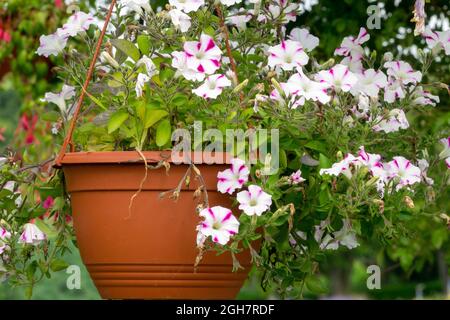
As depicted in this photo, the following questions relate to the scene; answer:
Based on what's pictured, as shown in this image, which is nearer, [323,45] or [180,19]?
[180,19]

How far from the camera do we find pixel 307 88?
146cm

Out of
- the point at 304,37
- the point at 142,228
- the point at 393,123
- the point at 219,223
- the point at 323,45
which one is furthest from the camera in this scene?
the point at 323,45

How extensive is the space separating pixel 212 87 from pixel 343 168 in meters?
0.28

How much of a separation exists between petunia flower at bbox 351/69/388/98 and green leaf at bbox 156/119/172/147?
0.39 m

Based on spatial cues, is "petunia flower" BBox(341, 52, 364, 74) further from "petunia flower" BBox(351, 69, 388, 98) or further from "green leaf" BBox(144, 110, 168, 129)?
"green leaf" BBox(144, 110, 168, 129)

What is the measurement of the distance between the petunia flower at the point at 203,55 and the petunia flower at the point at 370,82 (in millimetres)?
323

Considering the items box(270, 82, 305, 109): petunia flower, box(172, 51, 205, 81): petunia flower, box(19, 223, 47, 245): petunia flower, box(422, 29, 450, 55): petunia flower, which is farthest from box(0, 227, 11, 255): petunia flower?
box(422, 29, 450, 55): petunia flower

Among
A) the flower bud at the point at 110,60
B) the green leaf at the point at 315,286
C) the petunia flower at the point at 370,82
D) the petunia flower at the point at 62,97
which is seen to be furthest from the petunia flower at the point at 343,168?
the petunia flower at the point at 62,97

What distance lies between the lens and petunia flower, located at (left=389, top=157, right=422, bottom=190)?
1500 mm

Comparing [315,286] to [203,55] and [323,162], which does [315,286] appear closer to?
[323,162]

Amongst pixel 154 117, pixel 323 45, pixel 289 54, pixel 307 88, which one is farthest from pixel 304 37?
pixel 323 45

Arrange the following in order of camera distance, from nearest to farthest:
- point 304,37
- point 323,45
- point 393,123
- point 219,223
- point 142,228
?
1. point 219,223
2. point 142,228
3. point 393,123
4. point 304,37
5. point 323,45
